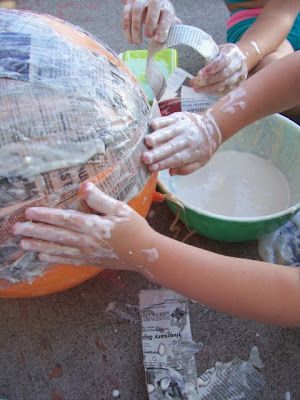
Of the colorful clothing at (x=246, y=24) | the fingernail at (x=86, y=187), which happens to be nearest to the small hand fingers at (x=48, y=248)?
the fingernail at (x=86, y=187)

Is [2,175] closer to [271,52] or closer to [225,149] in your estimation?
[225,149]

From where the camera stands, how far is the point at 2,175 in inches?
26.5

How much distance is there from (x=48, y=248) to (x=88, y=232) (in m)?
0.08

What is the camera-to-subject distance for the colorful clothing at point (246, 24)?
1586mm

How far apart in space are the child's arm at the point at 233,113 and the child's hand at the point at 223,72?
0.39ft

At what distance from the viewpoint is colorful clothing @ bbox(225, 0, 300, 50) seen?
159 cm

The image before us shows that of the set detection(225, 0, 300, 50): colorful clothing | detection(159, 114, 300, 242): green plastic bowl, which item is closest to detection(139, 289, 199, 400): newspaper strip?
detection(159, 114, 300, 242): green plastic bowl

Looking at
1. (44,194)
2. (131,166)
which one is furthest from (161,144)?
(44,194)

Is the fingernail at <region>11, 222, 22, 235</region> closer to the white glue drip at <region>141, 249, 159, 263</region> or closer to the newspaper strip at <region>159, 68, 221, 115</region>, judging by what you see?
the white glue drip at <region>141, 249, 159, 263</region>

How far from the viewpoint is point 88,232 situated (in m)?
0.71

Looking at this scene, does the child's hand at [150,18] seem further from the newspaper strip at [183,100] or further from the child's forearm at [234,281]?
the child's forearm at [234,281]

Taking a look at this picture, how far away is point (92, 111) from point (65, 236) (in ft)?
0.71

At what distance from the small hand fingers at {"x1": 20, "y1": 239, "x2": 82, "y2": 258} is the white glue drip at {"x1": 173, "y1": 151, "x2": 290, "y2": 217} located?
564mm

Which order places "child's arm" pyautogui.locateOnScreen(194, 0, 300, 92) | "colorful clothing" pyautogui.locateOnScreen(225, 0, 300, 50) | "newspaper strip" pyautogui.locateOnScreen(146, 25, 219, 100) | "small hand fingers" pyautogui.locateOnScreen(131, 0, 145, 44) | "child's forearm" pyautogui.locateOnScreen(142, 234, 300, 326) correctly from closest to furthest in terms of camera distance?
"child's forearm" pyautogui.locateOnScreen(142, 234, 300, 326) → "newspaper strip" pyautogui.locateOnScreen(146, 25, 219, 100) → "small hand fingers" pyautogui.locateOnScreen(131, 0, 145, 44) → "child's arm" pyautogui.locateOnScreen(194, 0, 300, 92) → "colorful clothing" pyautogui.locateOnScreen(225, 0, 300, 50)
